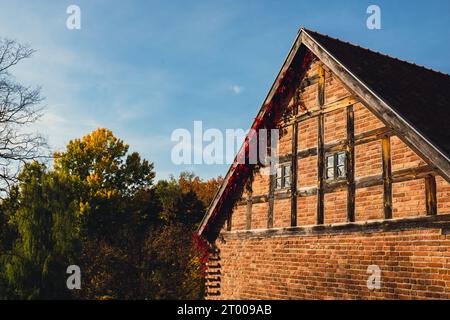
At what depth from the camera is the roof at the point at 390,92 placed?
695cm

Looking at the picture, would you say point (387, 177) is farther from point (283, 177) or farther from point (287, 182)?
point (283, 177)

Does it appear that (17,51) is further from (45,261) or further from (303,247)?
(303,247)

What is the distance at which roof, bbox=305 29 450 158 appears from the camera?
7379 millimetres

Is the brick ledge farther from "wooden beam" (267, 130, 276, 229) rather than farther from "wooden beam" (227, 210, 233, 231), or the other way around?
"wooden beam" (227, 210, 233, 231)

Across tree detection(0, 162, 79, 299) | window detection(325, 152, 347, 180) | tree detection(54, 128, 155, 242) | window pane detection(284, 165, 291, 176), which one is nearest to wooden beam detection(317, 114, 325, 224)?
window detection(325, 152, 347, 180)

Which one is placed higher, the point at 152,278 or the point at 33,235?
the point at 33,235

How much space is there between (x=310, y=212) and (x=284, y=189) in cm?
109

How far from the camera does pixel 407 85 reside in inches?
362

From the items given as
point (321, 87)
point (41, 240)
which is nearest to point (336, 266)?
point (321, 87)

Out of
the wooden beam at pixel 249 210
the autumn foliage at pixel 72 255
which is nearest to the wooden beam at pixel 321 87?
the wooden beam at pixel 249 210

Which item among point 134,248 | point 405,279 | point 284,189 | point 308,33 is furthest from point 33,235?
point 405,279

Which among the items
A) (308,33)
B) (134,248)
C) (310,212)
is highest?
(308,33)

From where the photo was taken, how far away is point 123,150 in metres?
37.9

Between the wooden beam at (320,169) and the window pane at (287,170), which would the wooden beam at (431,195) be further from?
the window pane at (287,170)
